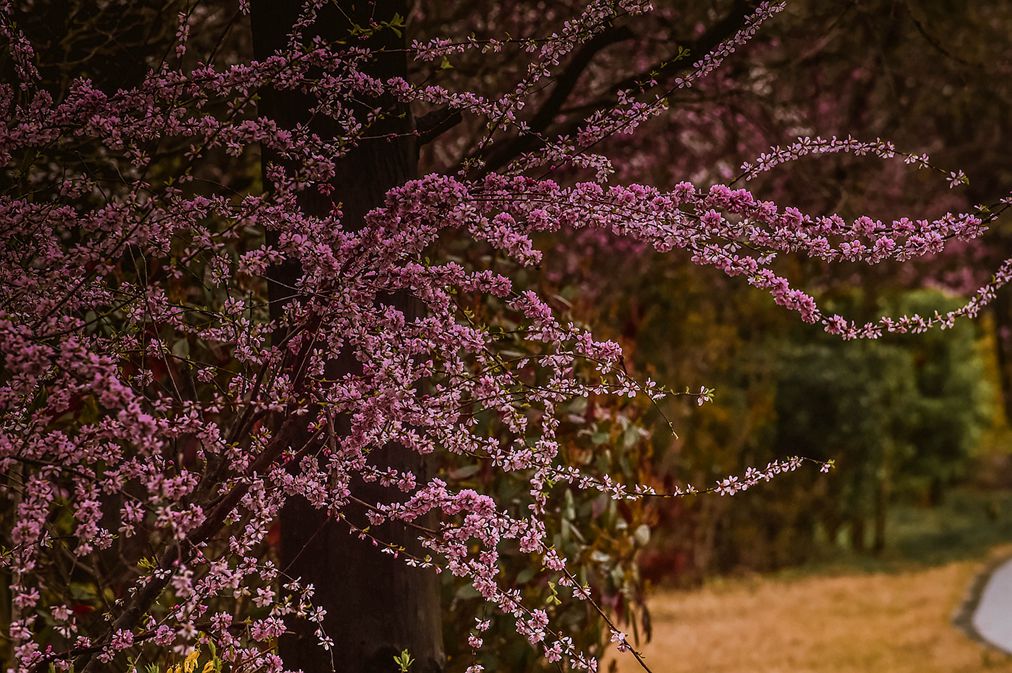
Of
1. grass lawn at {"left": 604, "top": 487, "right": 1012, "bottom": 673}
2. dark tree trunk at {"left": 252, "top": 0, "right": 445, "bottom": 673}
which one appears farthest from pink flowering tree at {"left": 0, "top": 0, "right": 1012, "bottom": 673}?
grass lawn at {"left": 604, "top": 487, "right": 1012, "bottom": 673}

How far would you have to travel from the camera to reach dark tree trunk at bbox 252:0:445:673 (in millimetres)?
3424

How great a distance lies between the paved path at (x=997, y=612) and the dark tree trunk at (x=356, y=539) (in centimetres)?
602

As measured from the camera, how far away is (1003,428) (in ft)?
70.5

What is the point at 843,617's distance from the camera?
29.9 feet

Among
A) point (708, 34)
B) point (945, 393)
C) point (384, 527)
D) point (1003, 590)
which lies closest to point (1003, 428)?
point (945, 393)

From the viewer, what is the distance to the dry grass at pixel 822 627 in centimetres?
758

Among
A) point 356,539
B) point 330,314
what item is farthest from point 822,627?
point 330,314

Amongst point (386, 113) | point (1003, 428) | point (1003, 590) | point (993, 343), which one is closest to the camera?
point (386, 113)

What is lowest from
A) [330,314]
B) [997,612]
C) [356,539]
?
[997,612]

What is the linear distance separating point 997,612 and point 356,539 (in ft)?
24.9

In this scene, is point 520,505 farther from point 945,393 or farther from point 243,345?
point 945,393

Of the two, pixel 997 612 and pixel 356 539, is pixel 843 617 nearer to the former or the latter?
pixel 997 612

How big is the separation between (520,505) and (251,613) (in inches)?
49.7

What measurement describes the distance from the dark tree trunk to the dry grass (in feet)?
14.2
